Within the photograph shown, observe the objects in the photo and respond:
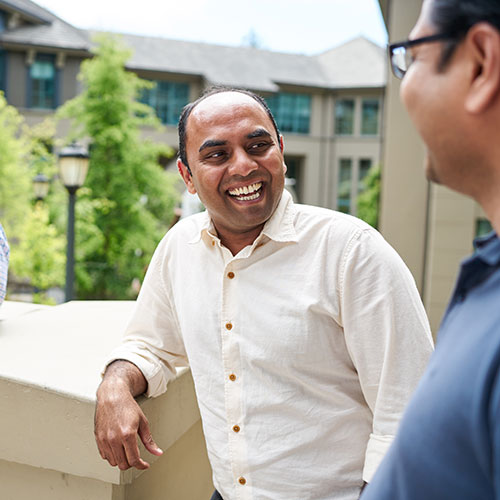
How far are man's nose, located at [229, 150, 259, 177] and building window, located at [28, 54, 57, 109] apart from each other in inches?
1102

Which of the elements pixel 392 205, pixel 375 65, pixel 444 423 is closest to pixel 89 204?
pixel 392 205

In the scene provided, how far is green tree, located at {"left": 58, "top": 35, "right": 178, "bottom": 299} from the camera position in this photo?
750 inches

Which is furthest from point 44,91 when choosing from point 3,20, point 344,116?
point 344,116

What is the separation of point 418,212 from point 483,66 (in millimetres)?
7570

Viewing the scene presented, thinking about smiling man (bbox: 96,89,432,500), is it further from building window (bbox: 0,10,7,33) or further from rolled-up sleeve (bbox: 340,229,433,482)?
building window (bbox: 0,10,7,33)

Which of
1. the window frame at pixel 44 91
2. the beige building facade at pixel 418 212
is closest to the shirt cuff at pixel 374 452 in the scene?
the beige building facade at pixel 418 212

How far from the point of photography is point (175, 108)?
1177 inches

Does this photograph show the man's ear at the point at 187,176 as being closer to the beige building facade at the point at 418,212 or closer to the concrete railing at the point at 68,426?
the concrete railing at the point at 68,426

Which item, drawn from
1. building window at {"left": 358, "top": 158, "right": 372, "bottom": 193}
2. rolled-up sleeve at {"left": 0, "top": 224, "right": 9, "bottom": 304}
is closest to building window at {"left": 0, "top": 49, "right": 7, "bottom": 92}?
building window at {"left": 358, "top": 158, "right": 372, "bottom": 193}

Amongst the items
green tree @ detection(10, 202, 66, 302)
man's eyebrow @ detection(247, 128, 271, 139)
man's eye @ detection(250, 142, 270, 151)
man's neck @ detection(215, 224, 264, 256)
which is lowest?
green tree @ detection(10, 202, 66, 302)

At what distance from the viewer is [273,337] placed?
151 cm

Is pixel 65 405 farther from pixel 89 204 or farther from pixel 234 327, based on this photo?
pixel 89 204

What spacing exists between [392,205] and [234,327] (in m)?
6.73

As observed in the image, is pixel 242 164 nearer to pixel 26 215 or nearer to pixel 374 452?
pixel 374 452
